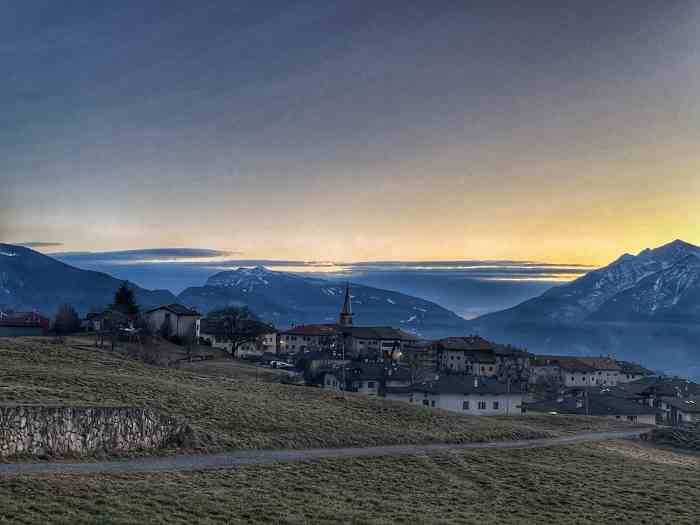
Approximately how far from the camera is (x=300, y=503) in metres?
28.6

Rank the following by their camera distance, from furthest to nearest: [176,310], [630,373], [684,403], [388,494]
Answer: [630,373] < [684,403] < [176,310] < [388,494]

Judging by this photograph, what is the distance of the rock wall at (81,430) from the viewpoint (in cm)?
2911

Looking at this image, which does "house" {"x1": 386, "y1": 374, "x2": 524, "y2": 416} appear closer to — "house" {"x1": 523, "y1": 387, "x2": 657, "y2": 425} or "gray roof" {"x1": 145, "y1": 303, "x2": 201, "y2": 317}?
"house" {"x1": 523, "y1": 387, "x2": 657, "y2": 425}

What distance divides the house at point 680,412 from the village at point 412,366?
16 cm

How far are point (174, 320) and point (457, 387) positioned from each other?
164ft

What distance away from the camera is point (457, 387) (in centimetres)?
9388

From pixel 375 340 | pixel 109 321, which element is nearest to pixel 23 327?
pixel 109 321

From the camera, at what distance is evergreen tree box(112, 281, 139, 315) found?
113m

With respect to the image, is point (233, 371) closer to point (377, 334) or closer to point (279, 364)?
→ point (279, 364)

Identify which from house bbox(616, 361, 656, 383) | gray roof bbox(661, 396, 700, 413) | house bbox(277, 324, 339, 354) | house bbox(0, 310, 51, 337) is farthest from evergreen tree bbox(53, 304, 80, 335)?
house bbox(616, 361, 656, 383)

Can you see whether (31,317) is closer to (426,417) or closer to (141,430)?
(426,417)

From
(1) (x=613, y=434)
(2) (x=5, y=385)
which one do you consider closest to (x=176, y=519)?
(2) (x=5, y=385)

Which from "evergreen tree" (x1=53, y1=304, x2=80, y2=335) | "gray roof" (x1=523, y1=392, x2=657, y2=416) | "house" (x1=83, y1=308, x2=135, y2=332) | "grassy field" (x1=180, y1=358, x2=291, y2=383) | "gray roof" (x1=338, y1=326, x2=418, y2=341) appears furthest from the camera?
"gray roof" (x1=338, y1=326, x2=418, y2=341)

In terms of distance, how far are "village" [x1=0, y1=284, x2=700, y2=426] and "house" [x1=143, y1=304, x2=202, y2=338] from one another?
16 centimetres
